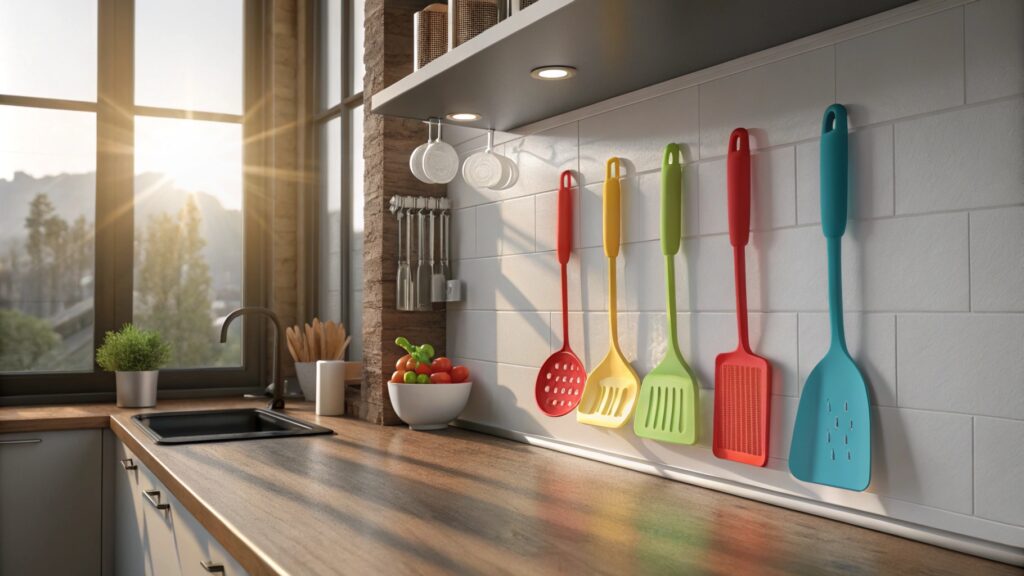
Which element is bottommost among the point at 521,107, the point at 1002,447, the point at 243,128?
the point at 1002,447

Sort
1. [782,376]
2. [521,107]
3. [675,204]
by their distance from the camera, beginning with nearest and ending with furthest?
[782,376] → [675,204] → [521,107]

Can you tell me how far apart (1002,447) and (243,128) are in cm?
300

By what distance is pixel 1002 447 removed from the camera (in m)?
1.08

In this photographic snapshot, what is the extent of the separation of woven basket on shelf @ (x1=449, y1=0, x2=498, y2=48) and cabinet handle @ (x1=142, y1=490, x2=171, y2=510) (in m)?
Result: 1.13

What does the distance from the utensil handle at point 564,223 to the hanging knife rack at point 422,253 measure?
0.51 metres

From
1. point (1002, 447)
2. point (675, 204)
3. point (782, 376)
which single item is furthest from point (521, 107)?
point (1002, 447)

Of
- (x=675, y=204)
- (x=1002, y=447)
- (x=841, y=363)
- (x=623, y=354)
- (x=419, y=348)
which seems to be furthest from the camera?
(x=419, y=348)

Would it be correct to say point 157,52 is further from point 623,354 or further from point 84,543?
point 623,354

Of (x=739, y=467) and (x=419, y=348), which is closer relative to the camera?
(x=739, y=467)

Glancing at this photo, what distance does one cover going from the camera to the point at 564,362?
1890 mm

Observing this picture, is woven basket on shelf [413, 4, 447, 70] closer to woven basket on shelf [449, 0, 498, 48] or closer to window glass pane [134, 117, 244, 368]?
woven basket on shelf [449, 0, 498, 48]

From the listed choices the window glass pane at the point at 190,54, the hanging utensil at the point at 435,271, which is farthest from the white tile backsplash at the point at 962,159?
the window glass pane at the point at 190,54

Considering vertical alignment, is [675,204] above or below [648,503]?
above

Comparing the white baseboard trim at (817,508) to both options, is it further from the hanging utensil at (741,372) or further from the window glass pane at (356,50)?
the window glass pane at (356,50)
